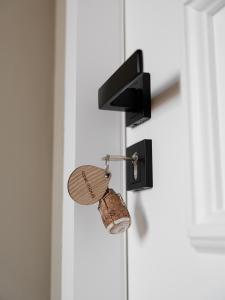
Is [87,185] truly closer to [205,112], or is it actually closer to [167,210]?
[167,210]

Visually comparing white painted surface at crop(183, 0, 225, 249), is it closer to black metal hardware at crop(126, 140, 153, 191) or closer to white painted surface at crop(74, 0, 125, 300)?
black metal hardware at crop(126, 140, 153, 191)

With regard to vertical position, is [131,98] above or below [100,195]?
above

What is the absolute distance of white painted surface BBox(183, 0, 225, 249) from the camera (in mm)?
523

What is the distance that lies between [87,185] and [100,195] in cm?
3

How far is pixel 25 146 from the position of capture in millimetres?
1154

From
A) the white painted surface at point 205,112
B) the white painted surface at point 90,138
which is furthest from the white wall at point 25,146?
the white painted surface at point 205,112

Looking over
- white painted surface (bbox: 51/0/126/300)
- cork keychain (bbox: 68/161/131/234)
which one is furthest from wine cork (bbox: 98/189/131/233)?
white painted surface (bbox: 51/0/126/300)

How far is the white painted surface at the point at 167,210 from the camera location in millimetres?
568

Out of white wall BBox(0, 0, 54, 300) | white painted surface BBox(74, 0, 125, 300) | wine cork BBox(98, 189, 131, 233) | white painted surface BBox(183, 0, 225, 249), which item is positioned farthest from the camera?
white wall BBox(0, 0, 54, 300)

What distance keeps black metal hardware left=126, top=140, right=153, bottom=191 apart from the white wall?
425 millimetres

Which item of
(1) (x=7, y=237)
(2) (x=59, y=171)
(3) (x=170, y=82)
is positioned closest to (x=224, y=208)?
(3) (x=170, y=82)

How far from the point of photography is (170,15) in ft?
2.30

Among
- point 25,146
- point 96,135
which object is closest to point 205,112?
point 96,135

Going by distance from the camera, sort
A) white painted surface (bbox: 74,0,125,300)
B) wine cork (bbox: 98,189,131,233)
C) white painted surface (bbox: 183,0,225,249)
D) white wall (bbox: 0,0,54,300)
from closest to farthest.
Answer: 1. white painted surface (bbox: 183,0,225,249)
2. wine cork (bbox: 98,189,131,233)
3. white painted surface (bbox: 74,0,125,300)
4. white wall (bbox: 0,0,54,300)
